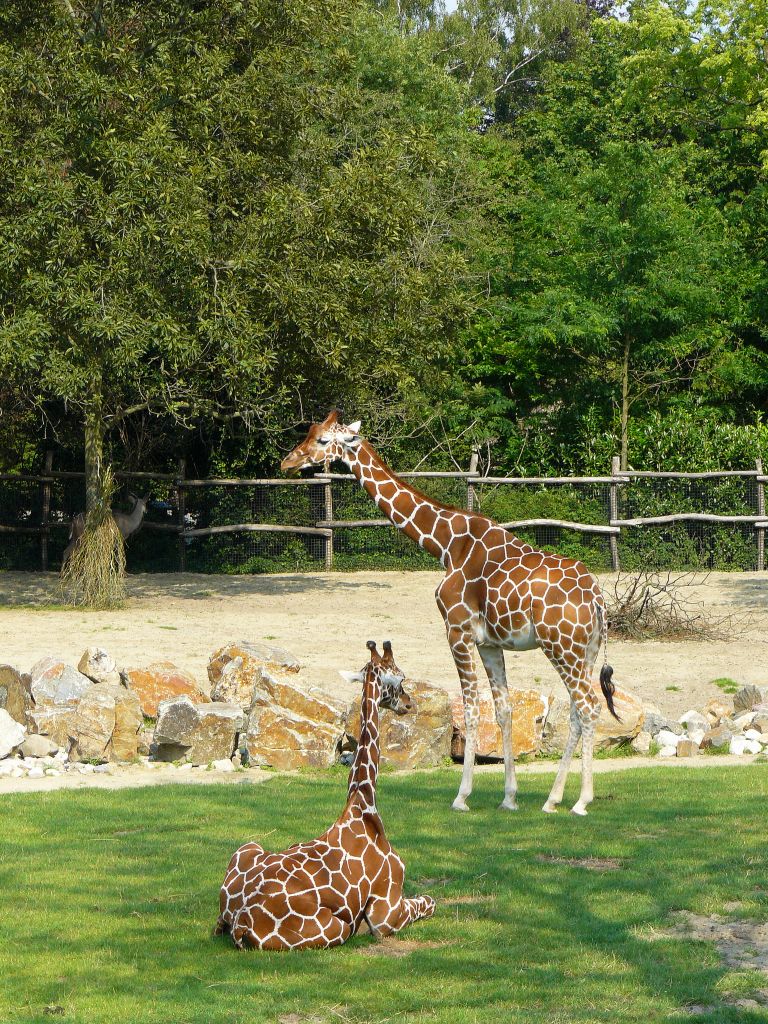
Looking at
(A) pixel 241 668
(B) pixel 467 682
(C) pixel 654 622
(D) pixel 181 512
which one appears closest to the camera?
(B) pixel 467 682

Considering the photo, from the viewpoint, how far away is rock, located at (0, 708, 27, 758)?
12383mm

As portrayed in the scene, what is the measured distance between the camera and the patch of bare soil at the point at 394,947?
6.60 metres

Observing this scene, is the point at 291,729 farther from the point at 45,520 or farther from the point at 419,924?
the point at 45,520

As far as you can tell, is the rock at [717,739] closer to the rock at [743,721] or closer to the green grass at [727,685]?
the rock at [743,721]

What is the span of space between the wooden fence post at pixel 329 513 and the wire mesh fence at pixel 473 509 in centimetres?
2

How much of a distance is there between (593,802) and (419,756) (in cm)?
263

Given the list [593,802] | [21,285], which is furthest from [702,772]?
[21,285]

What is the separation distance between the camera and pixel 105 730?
41.0 ft

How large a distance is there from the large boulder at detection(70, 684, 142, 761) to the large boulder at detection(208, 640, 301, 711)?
4.38 ft

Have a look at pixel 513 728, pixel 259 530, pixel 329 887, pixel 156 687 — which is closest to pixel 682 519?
pixel 259 530

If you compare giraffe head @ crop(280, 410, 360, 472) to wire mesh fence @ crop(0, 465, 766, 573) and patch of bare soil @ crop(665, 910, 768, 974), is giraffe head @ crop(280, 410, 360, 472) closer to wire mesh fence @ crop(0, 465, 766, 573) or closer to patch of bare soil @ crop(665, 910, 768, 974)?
patch of bare soil @ crop(665, 910, 768, 974)

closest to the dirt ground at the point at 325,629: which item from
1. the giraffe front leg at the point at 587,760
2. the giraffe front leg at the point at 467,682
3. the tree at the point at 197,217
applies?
the tree at the point at 197,217

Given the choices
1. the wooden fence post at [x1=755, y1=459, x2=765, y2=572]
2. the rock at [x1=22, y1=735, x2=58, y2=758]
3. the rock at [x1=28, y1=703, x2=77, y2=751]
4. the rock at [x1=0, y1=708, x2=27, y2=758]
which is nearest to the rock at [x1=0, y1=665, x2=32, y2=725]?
the rock at [x1=28, y1=703, x2=77, y2=751]

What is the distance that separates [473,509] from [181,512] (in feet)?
17.4
